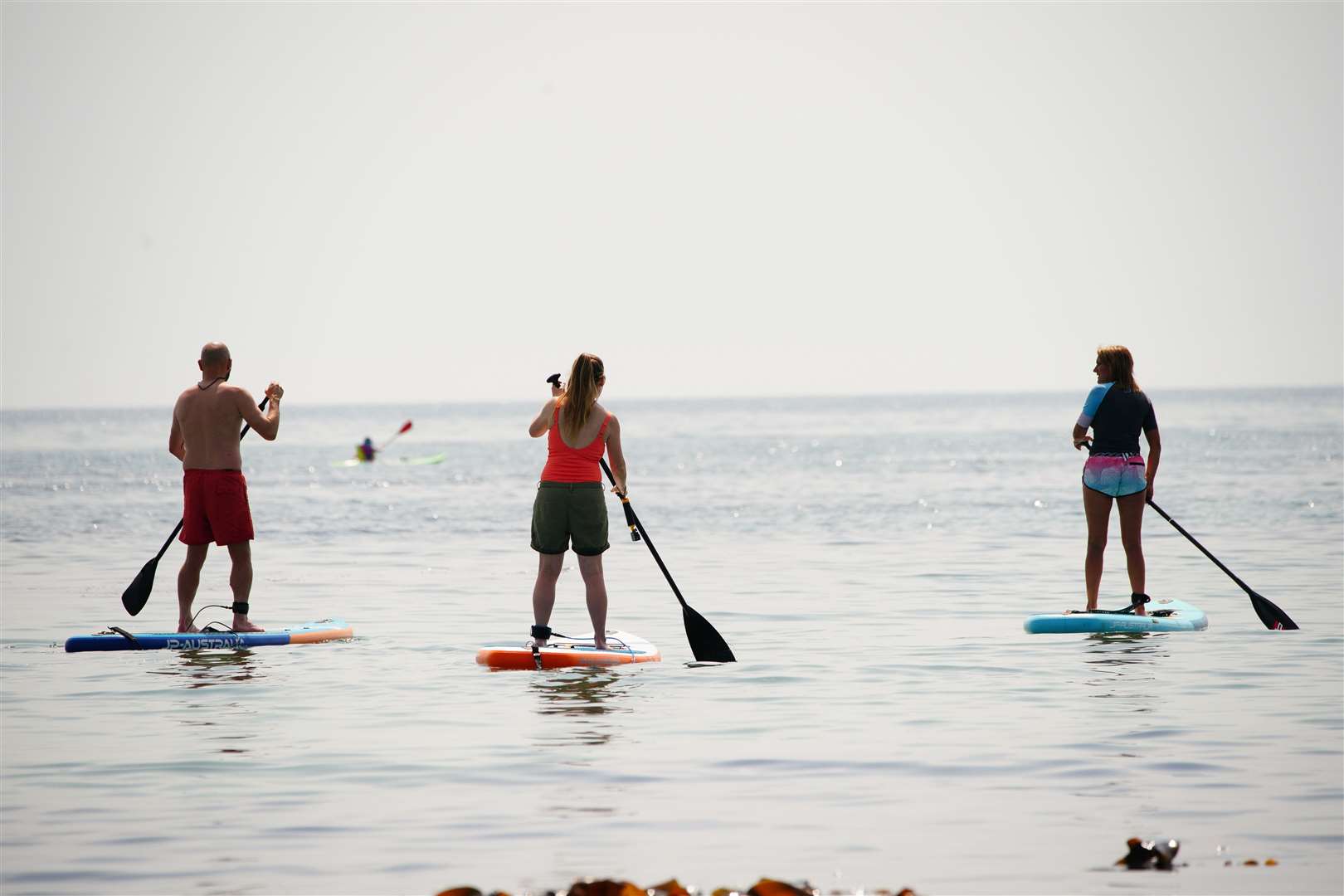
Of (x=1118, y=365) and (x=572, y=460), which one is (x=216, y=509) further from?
(x=1118, y=365)

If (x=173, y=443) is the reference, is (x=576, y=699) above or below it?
below

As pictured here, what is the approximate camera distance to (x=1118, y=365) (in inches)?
458

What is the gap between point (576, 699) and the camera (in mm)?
9344

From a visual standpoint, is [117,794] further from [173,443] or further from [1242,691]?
[1242,691]

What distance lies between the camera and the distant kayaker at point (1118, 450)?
1159 cm

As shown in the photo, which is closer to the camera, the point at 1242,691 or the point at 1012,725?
the point at 1012,725

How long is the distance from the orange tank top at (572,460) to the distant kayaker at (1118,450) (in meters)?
3.49

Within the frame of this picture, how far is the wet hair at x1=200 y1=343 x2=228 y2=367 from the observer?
1112 cm

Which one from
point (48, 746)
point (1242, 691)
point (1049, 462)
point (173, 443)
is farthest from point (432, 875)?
point (1049, 462)

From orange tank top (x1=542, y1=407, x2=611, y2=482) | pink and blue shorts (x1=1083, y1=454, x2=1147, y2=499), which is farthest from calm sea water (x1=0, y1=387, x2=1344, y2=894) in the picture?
orange tank top (x1=542, y1=407, x2=611, y2=482)

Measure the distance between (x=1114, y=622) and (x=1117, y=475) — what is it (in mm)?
1016

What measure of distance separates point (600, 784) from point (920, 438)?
85.9 metres

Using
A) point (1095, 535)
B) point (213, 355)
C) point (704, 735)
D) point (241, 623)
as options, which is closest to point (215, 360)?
point (213, 355)

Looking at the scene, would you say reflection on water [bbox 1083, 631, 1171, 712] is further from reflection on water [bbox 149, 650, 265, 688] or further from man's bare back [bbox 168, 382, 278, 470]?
man's bare back [bbox 168, 382, 278, 470]
